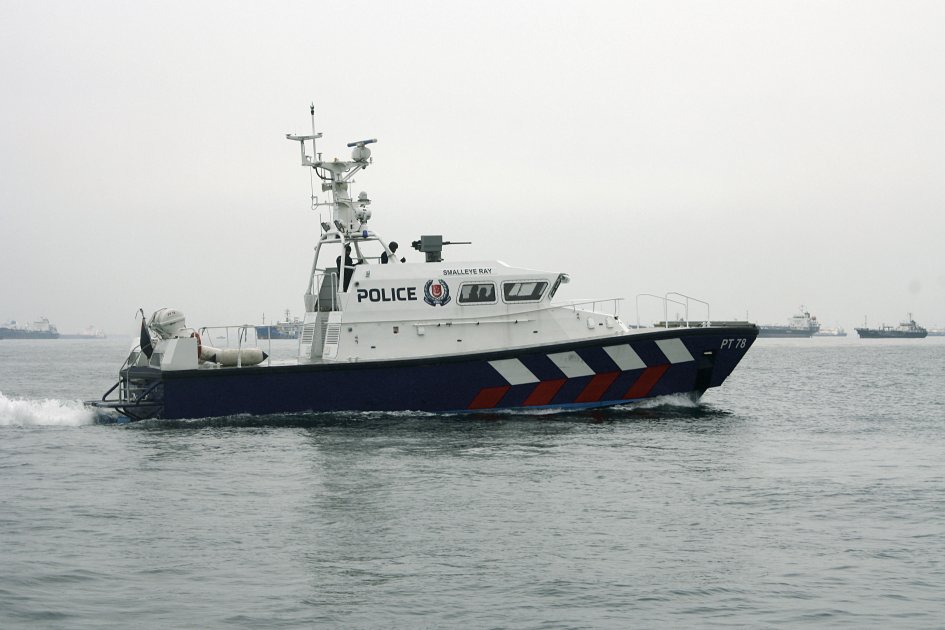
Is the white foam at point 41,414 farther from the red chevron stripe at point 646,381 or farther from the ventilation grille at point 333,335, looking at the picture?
A: the red chevron stripe at point 646,381

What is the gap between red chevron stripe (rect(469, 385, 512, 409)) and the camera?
18438 millimetres

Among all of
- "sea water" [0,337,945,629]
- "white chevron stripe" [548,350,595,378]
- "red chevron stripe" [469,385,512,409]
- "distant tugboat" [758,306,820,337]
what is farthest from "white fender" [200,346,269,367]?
"distant tugboat" [758,306,820,337]

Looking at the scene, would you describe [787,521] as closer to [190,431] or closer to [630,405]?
[630,405]

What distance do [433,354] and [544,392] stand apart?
2.29 meters

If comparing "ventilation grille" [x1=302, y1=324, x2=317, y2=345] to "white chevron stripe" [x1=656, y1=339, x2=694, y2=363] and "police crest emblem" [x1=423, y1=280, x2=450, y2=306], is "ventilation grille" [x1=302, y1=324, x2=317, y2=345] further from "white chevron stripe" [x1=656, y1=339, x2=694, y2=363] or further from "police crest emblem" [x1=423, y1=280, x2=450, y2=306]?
"white chevron stripe" [x1=656, y1=339, x2=694, y2=363]

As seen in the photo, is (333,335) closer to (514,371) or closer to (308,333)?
(308,333)

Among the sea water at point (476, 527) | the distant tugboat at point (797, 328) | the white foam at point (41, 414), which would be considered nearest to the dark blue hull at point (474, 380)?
the sea water at point (476, 527)

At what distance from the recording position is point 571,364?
1847 centimetres

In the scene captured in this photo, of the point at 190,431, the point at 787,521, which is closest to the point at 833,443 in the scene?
the point at 787,521

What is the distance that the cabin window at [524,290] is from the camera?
62.5 ft

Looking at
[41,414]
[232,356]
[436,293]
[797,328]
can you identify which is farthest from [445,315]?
[797,328]

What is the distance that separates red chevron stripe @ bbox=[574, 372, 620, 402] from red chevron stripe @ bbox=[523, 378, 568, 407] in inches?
19.0

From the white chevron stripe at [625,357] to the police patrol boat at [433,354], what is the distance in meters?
0.03

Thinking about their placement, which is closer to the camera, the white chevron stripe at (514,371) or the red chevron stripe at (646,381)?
the white chevron stripe at (514,371)
